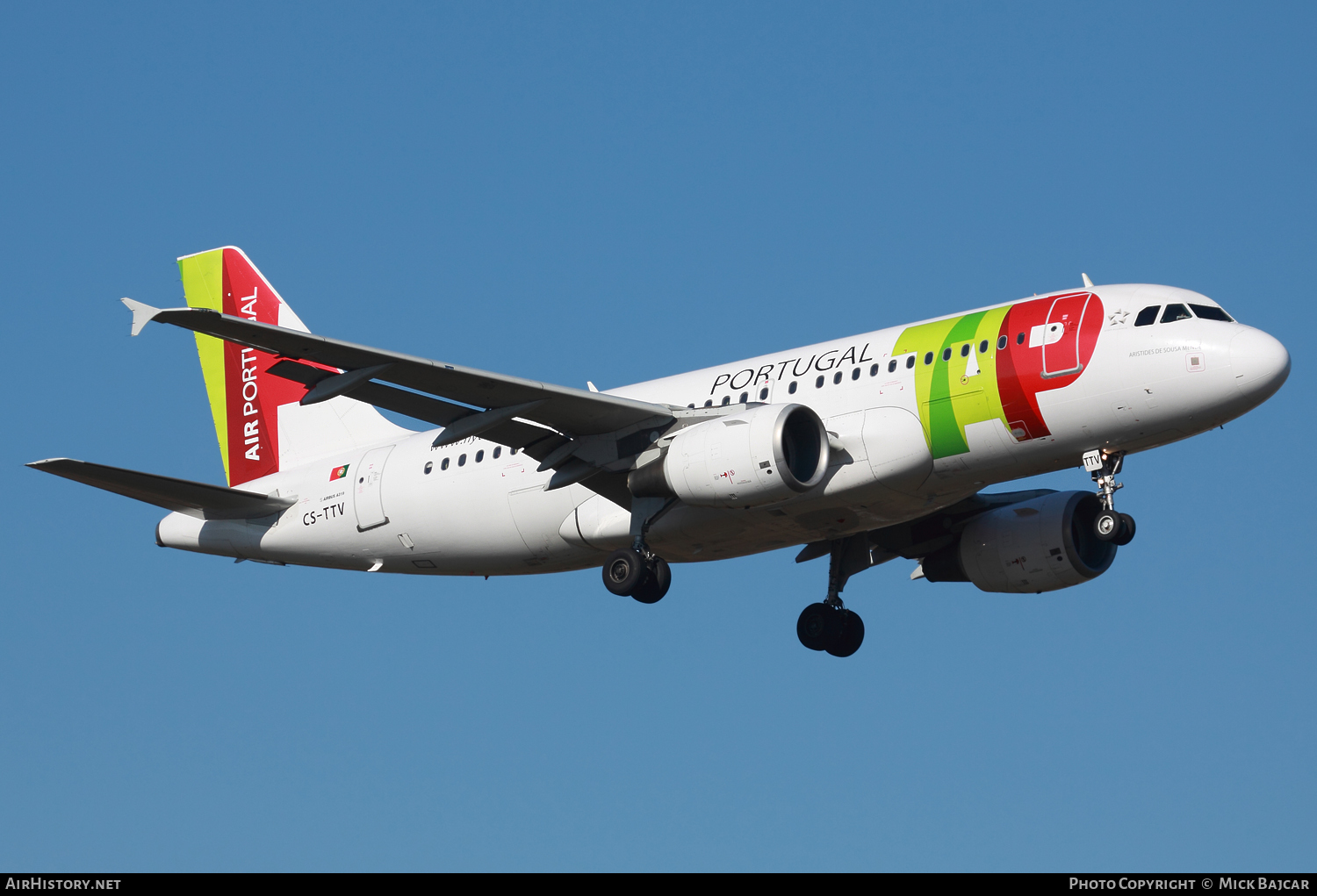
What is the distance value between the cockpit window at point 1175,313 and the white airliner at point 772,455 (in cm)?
6

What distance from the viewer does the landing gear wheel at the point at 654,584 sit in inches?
1223

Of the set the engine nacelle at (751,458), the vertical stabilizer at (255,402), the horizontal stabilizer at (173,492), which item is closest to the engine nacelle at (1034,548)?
the engine nacelle at (751,458)

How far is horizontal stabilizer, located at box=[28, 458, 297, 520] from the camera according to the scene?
31203 mm

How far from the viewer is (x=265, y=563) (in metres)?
36.8

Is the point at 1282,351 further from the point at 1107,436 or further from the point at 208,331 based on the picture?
the point at 208,331

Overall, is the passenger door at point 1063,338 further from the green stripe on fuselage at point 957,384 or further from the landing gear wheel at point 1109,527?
the landing gear wheel at point 1109,527

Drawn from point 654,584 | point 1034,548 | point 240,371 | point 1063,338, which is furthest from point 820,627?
point 240,371

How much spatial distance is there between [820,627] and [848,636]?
2.07 ft

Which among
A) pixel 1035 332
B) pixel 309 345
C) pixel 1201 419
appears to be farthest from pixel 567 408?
pixel 1201 419

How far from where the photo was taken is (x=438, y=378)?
29.2 meters

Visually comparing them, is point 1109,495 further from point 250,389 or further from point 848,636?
point 250,389

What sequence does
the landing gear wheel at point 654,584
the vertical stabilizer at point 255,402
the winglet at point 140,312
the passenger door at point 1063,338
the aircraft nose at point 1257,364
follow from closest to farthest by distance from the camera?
1. the winglet at point 140,312
2. the aircraft nose at point 1257,364
3. the passenger door at point 1063,338
4. the landing gear wheel at point 654,584
5. the vertical stabilizer at point 255,402

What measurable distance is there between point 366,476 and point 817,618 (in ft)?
33.3

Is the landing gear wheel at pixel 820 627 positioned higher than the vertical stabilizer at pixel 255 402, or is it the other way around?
the vertical stabilizer at pixel 255 402
